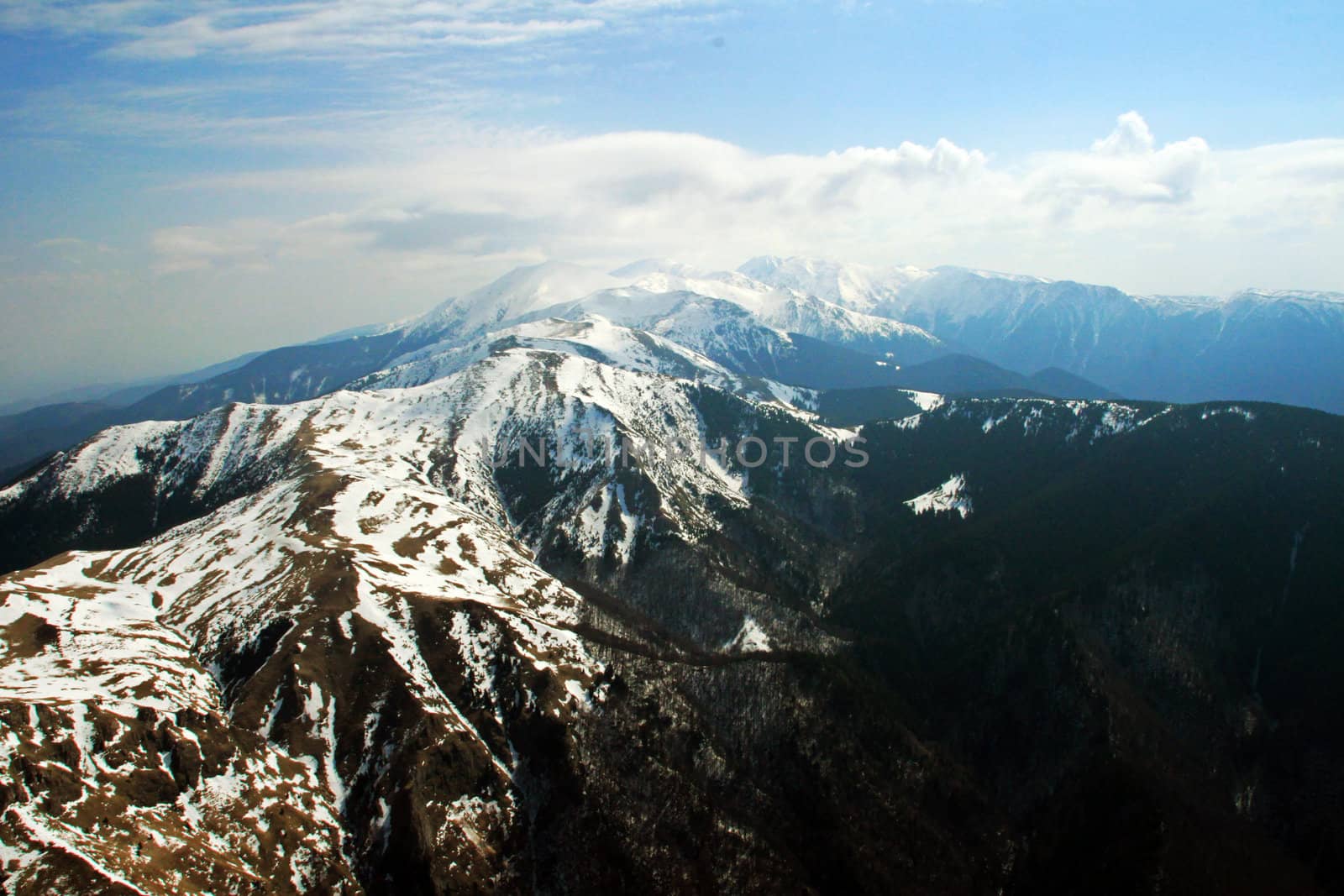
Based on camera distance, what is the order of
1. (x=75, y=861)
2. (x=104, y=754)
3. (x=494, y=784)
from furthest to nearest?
(x=494, y=784)
(x=104, y=754)
(x=75, y=861)

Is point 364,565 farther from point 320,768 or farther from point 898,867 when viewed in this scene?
point 898,867

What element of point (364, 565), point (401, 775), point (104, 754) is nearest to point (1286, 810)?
point (401, 775)

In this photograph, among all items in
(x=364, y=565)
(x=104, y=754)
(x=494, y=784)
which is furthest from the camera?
(x=364, y=565)

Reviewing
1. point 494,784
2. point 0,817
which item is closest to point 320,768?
point 494,784

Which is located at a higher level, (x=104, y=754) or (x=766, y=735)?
(x=104, y=754)

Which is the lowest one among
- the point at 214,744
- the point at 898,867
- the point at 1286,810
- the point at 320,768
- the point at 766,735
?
the point at 1286,810

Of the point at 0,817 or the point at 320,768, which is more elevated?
the point at 0,817

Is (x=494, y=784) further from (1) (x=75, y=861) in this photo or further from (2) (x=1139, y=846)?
(2) (x=1139, y=846)

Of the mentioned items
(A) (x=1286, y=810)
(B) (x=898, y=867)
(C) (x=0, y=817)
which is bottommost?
(A) (x=1286, y=810)

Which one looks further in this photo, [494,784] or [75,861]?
[494,784]
